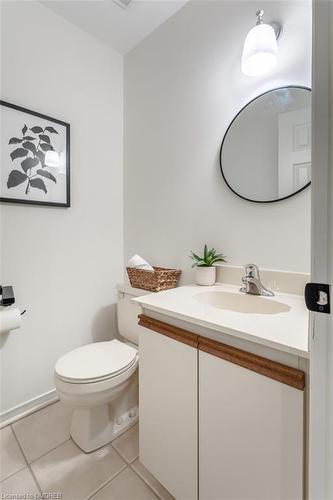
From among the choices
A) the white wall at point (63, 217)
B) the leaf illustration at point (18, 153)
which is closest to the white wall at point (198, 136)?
the white wall at point (63, 217)

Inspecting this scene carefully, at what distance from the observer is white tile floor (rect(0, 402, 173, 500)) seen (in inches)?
42.1

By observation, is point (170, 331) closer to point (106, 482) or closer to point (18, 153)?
point (106, 482)

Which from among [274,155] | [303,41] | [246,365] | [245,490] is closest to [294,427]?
[246,365]

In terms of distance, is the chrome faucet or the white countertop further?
the chrome faucet

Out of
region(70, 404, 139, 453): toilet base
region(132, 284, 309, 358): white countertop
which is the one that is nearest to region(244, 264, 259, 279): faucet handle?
region(132, 284, 309, 358): white countertop

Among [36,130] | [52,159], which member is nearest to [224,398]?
[52,159]

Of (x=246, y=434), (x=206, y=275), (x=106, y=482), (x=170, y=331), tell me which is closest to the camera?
(x=246, y=434)

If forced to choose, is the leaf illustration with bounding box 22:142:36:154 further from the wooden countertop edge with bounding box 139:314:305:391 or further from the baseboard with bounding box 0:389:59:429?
the baseboard with bounding box 0:389:59:429

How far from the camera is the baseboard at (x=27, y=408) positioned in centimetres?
145

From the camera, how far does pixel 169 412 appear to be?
0.97 meters

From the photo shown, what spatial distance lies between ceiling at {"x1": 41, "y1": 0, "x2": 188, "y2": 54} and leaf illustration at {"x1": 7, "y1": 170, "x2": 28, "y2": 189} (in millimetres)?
1110

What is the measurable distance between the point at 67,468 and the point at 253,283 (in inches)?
50.1

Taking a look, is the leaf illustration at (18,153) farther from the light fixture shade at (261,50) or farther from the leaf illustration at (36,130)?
the light fixture shade at (261,50)

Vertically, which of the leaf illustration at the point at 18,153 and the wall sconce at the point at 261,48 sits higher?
the wall sconce at the point at 261,48
